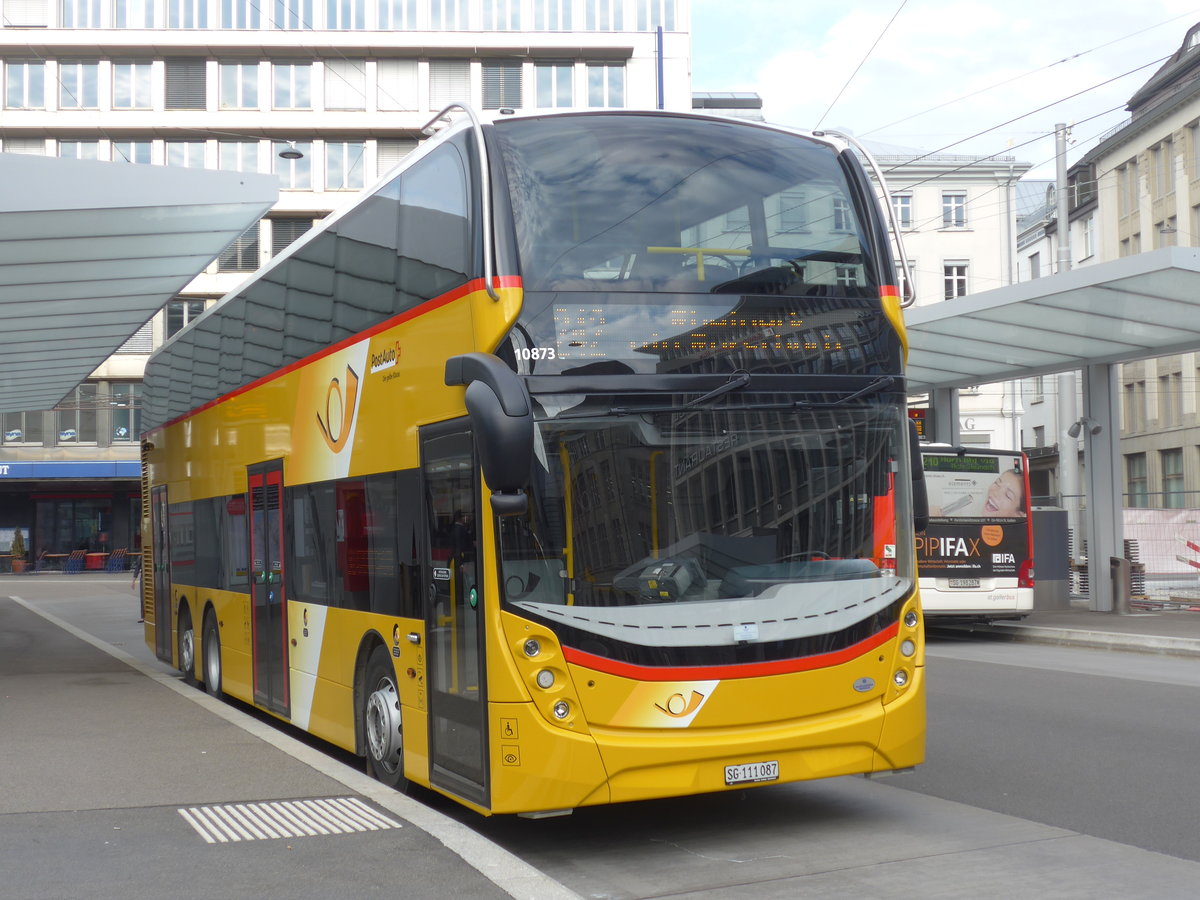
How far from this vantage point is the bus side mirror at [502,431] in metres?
6.27

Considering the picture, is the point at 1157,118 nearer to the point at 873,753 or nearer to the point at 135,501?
the point at 135,501

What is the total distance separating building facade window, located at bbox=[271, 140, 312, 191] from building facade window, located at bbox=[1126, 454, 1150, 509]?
35098 mm

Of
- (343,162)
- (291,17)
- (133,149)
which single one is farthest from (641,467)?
(133,149)

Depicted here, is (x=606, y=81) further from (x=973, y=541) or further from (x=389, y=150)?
(x=973, y=541)

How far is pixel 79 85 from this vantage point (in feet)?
186

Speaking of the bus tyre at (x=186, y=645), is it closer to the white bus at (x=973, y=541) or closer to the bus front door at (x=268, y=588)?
the bus front door at (x=268, y=588)

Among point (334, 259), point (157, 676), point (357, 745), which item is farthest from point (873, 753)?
point (157, 676)

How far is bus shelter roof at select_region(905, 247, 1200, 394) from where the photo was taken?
17312mm

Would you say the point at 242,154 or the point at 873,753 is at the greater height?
the point at 242,154

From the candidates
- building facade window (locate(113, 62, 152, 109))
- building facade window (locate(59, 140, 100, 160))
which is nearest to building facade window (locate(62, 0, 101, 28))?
building facade window (locate(113, 62, 152, 109))

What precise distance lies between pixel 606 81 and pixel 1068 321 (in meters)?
39.3

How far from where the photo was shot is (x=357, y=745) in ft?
29.8

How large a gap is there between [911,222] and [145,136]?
104 ft

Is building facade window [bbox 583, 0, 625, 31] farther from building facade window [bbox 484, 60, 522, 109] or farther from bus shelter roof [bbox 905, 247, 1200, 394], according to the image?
bus shelter roof [bbox 905, 247, 1200, 394]
